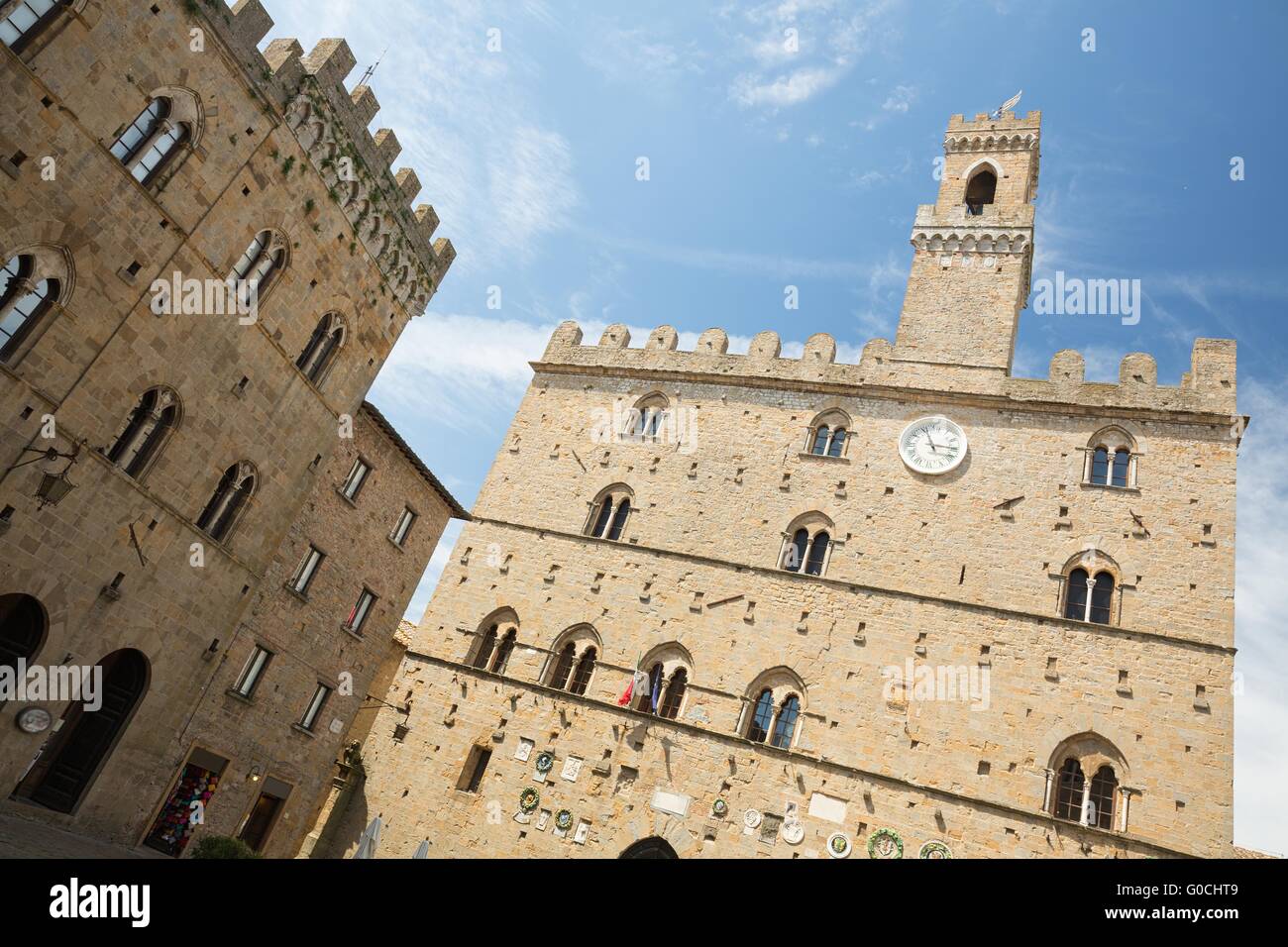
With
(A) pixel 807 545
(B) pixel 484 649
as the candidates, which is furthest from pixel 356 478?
(A) pixel 807 545

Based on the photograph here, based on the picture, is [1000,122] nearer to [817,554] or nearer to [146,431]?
[817,554]

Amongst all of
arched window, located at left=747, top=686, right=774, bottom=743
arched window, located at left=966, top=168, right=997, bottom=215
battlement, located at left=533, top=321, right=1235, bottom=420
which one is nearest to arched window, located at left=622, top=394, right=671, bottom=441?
battlement, located at left=533, top=321, right=1235, bottom=420

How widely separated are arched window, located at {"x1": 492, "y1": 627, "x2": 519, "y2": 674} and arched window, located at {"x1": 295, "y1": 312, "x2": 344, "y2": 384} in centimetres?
834

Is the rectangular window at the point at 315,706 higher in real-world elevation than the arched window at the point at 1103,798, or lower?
lower

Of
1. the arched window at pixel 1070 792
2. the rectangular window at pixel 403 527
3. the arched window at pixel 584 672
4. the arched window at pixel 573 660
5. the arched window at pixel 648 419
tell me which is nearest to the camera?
the arched window at pixel 1070 792

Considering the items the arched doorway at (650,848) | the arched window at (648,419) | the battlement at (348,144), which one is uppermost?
the arched window at (648,419)

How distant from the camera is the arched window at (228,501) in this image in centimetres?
1448

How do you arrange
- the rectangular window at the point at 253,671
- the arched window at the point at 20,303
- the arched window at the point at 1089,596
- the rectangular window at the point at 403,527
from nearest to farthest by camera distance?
the arched window at the point at 20,303 → the rectangular window at the point at 253,671 → the arched window at the point at 1089,596 → the rectangular window at the point at 403,527

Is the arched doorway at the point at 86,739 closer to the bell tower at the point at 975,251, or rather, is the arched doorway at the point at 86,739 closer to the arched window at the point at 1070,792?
the arched window at the point at 1070,792

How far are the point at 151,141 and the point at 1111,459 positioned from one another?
793 inches

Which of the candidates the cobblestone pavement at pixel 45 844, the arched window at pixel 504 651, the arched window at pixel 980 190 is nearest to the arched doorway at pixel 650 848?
the arched window at pixel 504 651

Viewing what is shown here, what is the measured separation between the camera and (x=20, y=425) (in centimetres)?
1105

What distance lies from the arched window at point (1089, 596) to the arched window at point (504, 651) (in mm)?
12882

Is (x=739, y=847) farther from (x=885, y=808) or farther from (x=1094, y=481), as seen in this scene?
(x=1094, y=481)
